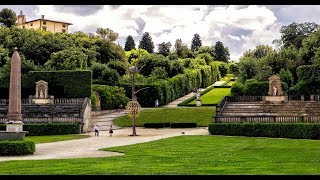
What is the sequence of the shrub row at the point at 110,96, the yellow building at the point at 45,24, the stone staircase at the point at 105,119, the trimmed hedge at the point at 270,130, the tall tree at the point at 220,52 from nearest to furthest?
the trimmed hedge at the point at 270,130
the stone staircase at the point at 105,119
the shrub row at the point at 110,96
the yellow building at the point at 45,24
the tall tree at the point at 220,52

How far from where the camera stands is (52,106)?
45.3 metres

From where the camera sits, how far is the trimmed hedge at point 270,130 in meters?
31.0

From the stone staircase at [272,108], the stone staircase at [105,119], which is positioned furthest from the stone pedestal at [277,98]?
the stone staircase at [105,119]

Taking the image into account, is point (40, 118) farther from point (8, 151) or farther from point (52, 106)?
point (8, 151)

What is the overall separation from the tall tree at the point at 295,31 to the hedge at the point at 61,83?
36.8m

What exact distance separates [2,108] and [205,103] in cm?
2423

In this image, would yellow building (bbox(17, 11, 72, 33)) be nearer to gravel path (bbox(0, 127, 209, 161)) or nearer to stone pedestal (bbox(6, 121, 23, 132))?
gravel path (bbox(0, 127, 209, 161))

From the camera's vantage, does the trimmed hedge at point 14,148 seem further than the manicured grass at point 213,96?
No

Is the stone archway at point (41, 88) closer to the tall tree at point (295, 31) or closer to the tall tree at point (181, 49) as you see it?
the tall tree at point (295, 31)

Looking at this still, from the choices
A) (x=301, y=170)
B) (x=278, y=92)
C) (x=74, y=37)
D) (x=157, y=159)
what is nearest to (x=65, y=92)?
(x=278, y=92)

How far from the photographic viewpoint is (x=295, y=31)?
75.0m

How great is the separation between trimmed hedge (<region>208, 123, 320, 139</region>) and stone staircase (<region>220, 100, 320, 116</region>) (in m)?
5.45

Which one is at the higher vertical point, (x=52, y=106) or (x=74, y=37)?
(x=74, y=37)
